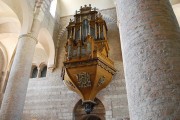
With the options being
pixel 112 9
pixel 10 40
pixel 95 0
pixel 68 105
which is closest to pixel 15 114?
pixel 68 105

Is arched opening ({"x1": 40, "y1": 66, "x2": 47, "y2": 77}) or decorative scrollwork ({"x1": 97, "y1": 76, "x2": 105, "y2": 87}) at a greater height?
arched opening ({"x1": 40, "y1": 66, "x2": 47, "y2": 77})

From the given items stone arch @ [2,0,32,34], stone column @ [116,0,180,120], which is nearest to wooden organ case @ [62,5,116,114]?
stone arch @ [2,0,32,34]

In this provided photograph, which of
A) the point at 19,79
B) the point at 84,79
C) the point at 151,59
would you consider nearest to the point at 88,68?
the point at 84,79

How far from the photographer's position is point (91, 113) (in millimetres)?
8727

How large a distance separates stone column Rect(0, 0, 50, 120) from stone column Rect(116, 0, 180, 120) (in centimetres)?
506

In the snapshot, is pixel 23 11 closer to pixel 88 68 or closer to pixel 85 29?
pixel 85 29

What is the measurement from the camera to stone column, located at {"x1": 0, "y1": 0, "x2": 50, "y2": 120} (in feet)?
19.2

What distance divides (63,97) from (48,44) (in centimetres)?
336

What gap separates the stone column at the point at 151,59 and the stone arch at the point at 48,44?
27.9 feet

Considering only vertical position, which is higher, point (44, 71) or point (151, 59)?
point (44, 71)

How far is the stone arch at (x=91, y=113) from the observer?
863cm

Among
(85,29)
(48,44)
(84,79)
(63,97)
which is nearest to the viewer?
(84,79)

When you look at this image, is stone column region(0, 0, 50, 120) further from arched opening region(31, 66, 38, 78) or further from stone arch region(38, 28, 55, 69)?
arched opening region(31, 66, 38, 78)

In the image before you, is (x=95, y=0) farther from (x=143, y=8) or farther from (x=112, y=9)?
(x=143, y=8)
